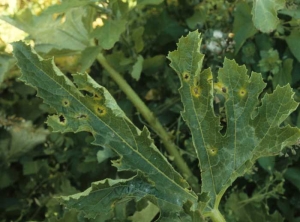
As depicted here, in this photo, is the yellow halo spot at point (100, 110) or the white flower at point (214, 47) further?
the white flower at point (214, 47)

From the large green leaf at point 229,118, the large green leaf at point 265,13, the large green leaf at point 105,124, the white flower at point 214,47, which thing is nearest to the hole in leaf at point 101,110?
the large green leaf at point 105,124

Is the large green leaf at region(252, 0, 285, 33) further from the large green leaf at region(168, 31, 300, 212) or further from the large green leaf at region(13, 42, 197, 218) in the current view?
the large green leaf at region(13, 42, 197, 218)

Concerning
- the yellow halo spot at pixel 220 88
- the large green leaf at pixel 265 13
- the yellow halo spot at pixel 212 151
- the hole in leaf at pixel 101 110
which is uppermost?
the hole in leaf at pixel 101 110

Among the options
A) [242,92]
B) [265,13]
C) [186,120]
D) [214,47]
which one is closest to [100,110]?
[186,120]

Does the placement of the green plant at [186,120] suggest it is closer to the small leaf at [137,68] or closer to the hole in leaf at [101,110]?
the hole in leaf at [101,110]

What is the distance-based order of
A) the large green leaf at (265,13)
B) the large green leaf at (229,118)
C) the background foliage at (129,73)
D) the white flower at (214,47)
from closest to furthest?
the large green leaf at (229,118)
the large green leaf at (265,13)
the background foliage at (129,73)
the white flower at (214,47)

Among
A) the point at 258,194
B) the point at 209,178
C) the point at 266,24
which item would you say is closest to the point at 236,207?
the point at 258,194

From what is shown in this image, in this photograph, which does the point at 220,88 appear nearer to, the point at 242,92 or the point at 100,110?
the point at 242,92
